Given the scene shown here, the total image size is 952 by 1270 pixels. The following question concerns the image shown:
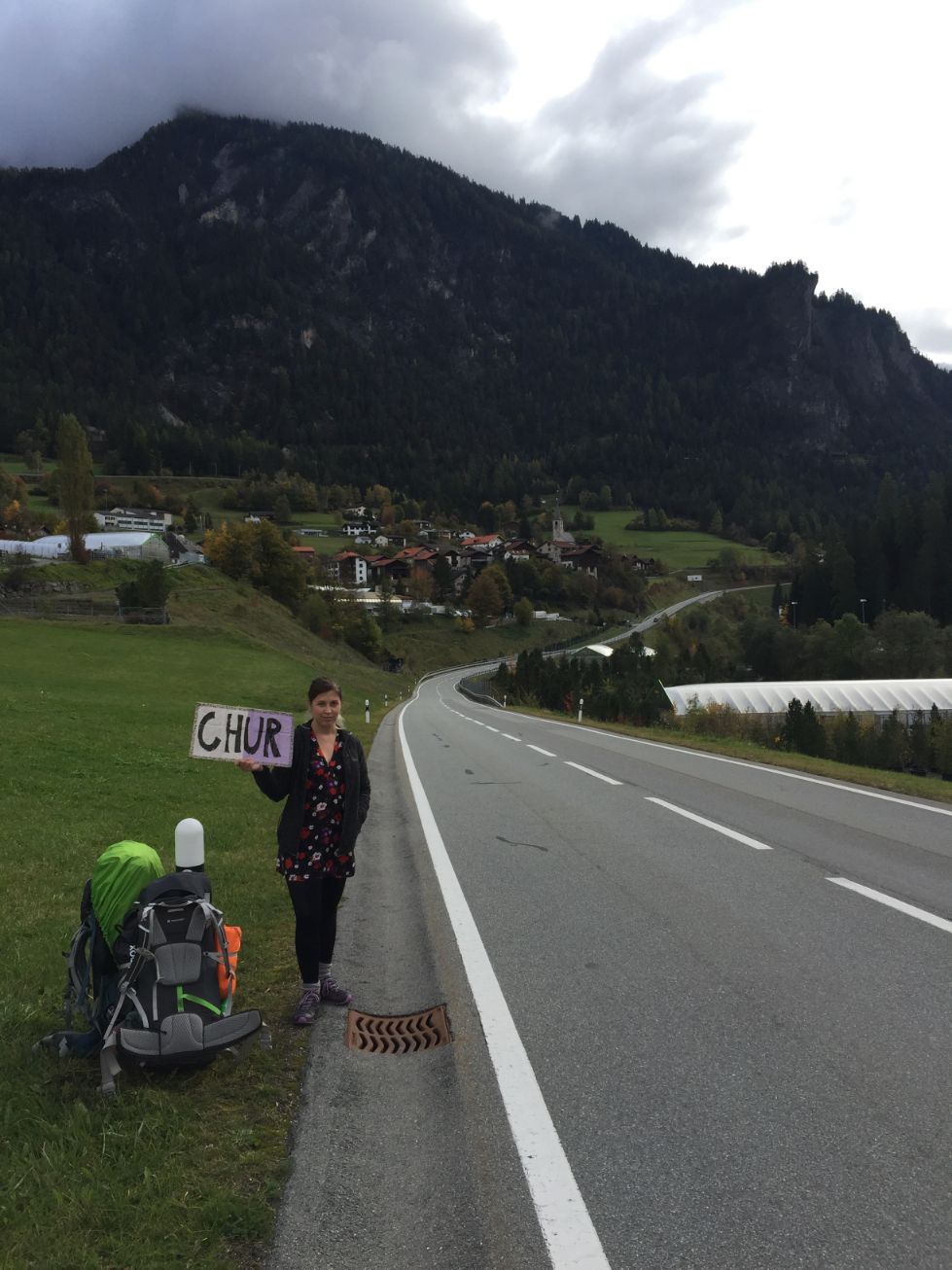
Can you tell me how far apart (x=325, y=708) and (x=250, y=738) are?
48 centimetres

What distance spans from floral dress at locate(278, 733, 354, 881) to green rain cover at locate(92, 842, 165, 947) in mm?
842

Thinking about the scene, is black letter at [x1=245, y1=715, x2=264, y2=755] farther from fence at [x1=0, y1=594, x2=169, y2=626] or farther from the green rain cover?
fence at [x1=0, y1=594, x2=169, y2=626]

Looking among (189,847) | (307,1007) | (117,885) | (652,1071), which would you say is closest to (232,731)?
(189,847)

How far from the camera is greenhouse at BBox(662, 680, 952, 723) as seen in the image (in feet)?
156

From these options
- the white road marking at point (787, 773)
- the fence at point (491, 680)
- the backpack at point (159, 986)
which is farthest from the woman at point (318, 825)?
the fence at point (491, 680)

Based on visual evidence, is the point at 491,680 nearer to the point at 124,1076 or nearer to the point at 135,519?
the point at 124,1076

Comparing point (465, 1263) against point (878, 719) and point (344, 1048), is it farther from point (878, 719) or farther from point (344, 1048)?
point (878, 719)

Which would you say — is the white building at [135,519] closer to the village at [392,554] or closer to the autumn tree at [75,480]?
the village at [392,554]

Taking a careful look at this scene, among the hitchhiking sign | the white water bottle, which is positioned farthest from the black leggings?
the hitchhiking sign

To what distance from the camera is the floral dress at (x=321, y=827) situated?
4688 millimetres

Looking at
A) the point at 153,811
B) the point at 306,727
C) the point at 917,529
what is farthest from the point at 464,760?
the point at 917,529

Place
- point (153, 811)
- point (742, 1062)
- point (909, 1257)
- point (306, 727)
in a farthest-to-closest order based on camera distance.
A: point (153, 811), point (306, 727), point (742, 1062), point (909, 1257)

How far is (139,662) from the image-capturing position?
40.4 meters

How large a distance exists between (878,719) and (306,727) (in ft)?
157
